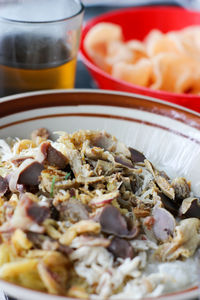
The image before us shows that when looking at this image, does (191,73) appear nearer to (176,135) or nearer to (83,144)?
(176,135)

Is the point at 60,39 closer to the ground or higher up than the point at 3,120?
higher up

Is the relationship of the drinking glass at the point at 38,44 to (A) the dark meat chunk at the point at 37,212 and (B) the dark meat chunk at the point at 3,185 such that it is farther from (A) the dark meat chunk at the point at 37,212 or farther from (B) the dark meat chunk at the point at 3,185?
(A) the dark meat chunk at the point at 37,212

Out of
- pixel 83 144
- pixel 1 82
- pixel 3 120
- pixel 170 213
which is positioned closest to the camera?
pixel 170 213

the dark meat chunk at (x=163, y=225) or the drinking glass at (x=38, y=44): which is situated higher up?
→ the drinking glass at (x=38, y=44)

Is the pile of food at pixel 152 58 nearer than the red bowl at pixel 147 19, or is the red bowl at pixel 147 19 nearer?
the pile of food at pixel 152 58

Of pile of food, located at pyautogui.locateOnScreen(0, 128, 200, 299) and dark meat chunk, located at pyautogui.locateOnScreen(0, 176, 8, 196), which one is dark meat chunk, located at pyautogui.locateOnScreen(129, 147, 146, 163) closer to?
pile of food, located at pyautogui.locateOnScreen(0, 128, 200, 299)

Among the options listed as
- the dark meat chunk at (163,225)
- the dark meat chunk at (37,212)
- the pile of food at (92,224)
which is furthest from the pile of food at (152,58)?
the dark meat chunk at (37,212)

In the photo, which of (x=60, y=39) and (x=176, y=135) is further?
(x=60, y=39)

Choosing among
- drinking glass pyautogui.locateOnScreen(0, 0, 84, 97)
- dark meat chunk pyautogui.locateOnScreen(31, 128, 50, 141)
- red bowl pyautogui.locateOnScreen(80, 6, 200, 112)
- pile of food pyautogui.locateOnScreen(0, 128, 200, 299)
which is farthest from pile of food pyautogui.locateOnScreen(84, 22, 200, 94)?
pile of food pyautogui.locateOnScreen(0, 128, 200, 299)

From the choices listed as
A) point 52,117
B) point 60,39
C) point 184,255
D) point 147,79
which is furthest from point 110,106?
point 184,255
